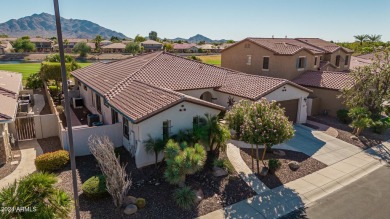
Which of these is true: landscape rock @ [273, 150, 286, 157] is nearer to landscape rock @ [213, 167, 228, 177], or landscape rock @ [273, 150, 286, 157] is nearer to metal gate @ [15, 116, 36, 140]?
landscape rock @ [213, 167, 228, 177]

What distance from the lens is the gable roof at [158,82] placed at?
1659 cm

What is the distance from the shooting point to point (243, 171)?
15883mm

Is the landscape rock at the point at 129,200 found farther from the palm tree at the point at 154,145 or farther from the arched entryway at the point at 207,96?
the arched entryway at the point at 207,96

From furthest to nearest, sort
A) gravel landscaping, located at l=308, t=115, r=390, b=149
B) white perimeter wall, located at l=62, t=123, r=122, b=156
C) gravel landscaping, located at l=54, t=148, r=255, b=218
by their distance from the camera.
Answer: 1. gravel landscaping, located at l=308, t=115, r=390, b=149
2. white perimeter wall, located at l=62, t=123, r=122, b=156
3. gravel landscaping, located at l=54, t=148, r=255, b=218

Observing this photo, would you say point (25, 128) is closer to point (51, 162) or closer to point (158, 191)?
point (51, 162)

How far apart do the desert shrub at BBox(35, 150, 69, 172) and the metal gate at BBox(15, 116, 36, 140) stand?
5.52 meters

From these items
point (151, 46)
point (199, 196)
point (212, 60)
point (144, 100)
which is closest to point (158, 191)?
point (199, 196)

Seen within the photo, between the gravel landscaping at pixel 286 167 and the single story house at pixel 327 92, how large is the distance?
1150 cm

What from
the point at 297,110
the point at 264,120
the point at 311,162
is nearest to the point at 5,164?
the point at 264,120

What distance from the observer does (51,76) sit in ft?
107

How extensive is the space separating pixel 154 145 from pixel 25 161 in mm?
7730

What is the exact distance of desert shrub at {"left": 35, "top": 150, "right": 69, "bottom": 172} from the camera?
583 inches

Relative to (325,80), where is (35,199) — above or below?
below

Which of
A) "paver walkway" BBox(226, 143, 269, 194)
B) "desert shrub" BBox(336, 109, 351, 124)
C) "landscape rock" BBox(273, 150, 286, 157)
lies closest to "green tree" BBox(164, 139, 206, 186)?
"paver walkway" BBox(226, 143, 269, 194)
